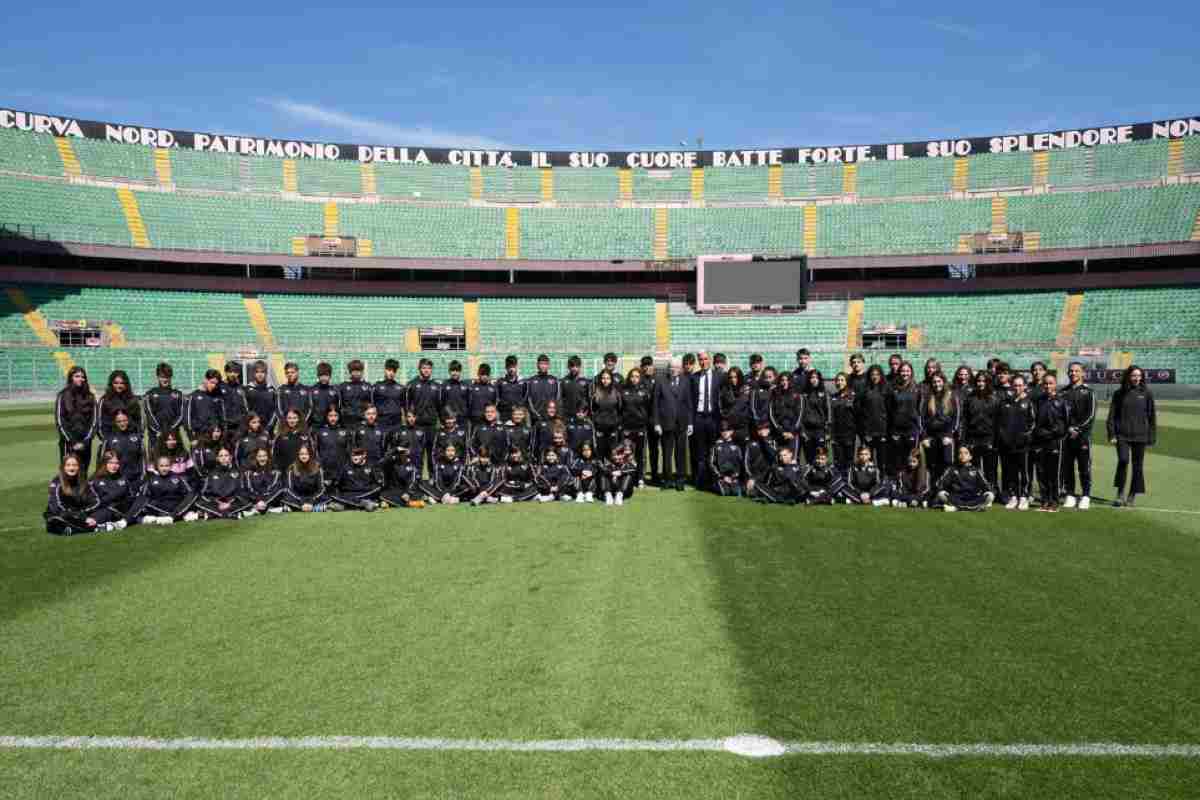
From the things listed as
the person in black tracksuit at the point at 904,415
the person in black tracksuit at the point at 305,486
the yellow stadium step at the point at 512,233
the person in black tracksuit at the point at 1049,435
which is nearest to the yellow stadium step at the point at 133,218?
the yellow stadium step at the point at 512,233

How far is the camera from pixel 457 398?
12188 mm

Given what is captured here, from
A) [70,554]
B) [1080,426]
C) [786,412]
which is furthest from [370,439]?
[1080,426]

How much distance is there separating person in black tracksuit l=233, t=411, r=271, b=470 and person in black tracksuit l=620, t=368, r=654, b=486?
5.34 m

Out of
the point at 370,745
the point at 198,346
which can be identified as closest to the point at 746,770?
the point at 370,745

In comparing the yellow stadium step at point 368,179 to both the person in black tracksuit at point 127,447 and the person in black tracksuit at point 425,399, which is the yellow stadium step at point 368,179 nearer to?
the person in black tracksuit at point 425,399

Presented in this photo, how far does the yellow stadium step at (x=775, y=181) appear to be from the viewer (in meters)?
45.3

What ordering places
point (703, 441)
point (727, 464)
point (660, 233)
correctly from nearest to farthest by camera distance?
1. point (727, 464)
2. point (703, 441)
3. point (660, 233)

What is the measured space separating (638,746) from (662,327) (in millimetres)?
38628

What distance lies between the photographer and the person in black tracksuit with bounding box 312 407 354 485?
11086 millimetres

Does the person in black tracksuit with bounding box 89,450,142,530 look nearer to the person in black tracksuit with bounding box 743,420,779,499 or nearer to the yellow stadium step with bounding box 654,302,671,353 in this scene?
the person in black tracksuit with bounding box 743,420,779,499

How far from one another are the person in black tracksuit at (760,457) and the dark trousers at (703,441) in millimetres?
691

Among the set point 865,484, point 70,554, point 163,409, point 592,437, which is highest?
point 163,409

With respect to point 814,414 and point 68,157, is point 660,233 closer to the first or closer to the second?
point 68,157

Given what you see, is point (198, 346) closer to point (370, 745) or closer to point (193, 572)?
point (193, 572)
